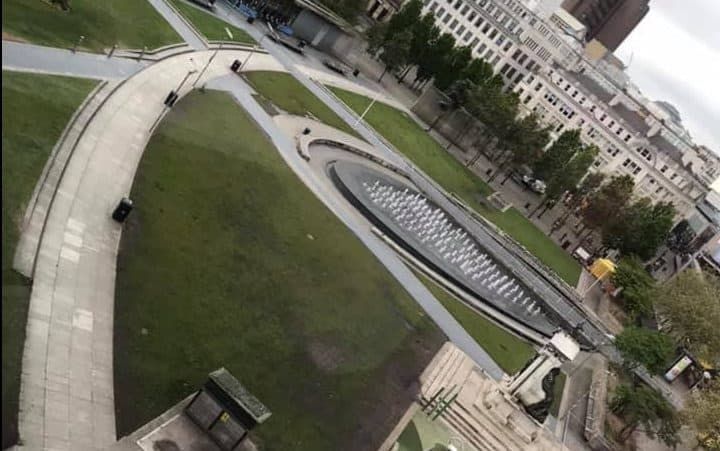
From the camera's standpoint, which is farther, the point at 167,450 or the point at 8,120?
the point at 8,120

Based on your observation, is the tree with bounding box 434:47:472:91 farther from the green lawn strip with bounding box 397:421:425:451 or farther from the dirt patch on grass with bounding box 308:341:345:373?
Answer: the green lawn strip with bounding box 397:421:425:451

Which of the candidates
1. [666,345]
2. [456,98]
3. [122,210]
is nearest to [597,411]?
[666,345]

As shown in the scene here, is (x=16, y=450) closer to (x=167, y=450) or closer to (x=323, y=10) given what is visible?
(x=167, y=450)

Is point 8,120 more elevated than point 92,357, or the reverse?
point 8,120

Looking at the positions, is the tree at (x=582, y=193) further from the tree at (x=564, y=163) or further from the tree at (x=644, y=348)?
the tree at (x=644, y=348)

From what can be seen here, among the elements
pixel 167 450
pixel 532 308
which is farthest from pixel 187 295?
pixel 532 308

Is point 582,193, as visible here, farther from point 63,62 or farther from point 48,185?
point 48,185

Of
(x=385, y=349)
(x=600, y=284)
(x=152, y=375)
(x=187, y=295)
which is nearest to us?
(x=152, y=375)

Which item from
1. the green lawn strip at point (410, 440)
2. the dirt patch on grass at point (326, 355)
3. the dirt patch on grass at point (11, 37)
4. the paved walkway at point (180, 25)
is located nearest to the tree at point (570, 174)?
the paved walkway at point (180, 25)
